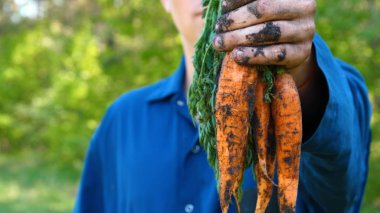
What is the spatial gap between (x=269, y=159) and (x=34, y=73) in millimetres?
12444

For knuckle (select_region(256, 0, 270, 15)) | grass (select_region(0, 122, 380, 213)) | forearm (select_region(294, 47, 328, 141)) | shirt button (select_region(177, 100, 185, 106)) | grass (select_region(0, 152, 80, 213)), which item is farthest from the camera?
grass (select_region(0, 152, 80, 213))

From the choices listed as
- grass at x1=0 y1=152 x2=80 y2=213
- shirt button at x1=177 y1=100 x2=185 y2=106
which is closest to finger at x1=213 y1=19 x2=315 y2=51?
shirt button at x1=177 y1=100 x2=185 y2=106

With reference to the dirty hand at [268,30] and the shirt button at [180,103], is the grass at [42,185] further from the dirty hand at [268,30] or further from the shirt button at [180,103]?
the dirty hand at [268,30]

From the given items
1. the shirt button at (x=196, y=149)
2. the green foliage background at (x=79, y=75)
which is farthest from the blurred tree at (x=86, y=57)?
the shirt button at (x=196, y=149)

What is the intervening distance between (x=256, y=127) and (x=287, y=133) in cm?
10

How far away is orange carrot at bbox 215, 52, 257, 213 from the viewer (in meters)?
1.52

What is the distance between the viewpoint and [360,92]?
85.0 inches

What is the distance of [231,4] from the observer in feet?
4.77

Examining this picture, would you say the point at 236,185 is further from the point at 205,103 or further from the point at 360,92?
the point at 360,92

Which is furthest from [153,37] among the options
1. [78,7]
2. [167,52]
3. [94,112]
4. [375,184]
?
[78,7]

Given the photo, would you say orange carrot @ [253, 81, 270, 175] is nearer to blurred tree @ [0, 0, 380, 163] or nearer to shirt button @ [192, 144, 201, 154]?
shirt button @ [192, 144, 201, 154]

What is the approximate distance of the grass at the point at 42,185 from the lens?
20.4 feet

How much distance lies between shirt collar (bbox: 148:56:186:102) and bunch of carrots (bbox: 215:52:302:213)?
44.4 inches

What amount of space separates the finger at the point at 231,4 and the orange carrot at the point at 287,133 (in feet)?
0.83
